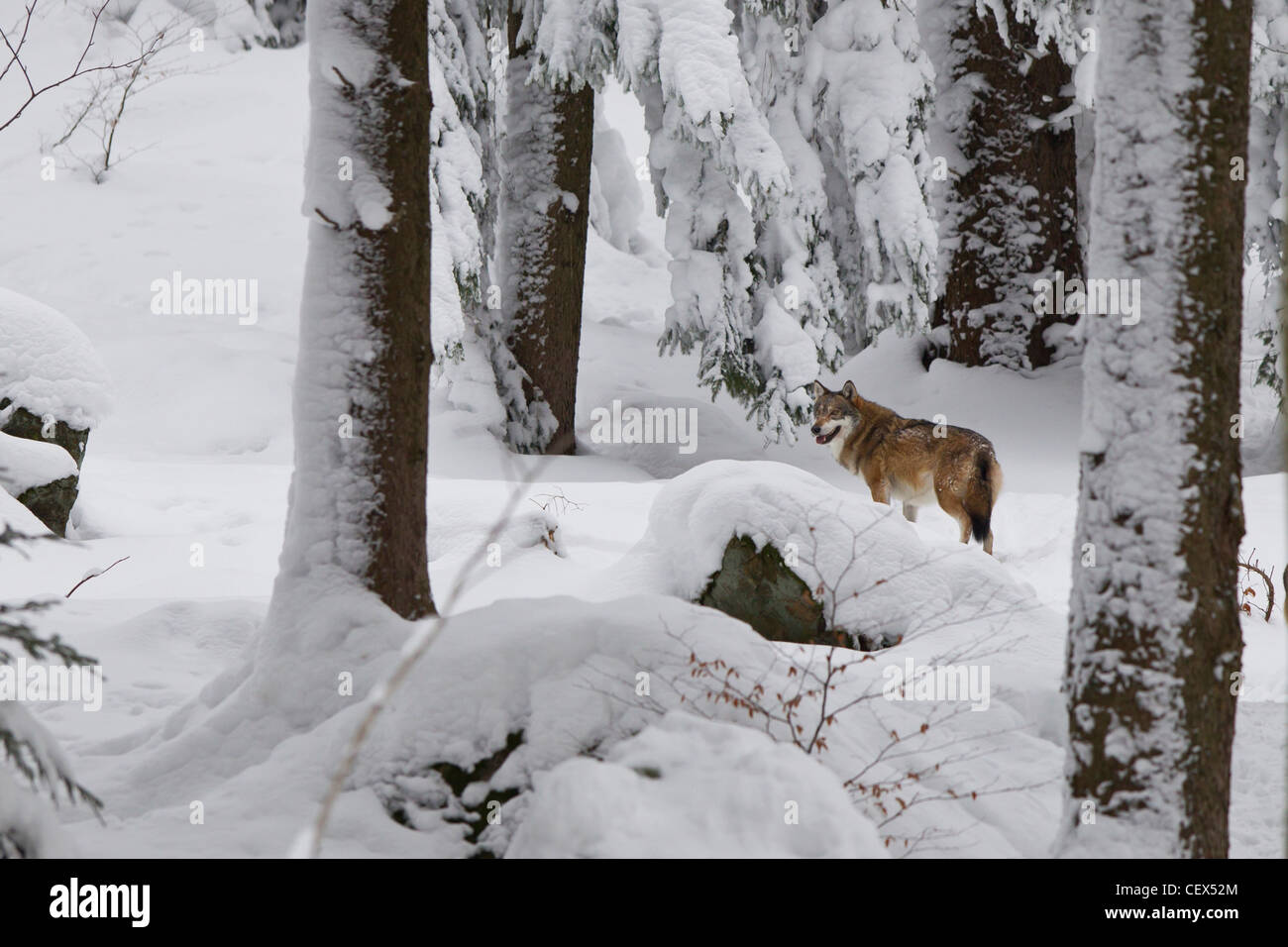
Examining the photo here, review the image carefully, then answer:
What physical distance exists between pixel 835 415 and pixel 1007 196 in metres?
4.34

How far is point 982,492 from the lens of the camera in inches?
308

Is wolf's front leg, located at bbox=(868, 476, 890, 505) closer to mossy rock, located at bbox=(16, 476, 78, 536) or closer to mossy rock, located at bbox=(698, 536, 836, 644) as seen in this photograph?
mossy rock, located at bbox=(698, 536, 836, 644)

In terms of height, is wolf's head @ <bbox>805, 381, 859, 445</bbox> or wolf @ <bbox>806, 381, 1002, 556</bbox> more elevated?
wolf's head @ <bbox>805, 381, 859, 445</bbox>

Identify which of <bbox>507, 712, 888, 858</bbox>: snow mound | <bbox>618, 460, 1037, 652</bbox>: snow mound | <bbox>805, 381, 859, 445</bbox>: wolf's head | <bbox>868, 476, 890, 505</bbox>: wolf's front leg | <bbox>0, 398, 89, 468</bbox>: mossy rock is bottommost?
<bbox>507, 712, 888, 858</bbox>: snow mound

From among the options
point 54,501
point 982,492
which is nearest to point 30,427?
point 54,501

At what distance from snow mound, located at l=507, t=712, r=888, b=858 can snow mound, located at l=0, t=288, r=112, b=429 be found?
805 cm

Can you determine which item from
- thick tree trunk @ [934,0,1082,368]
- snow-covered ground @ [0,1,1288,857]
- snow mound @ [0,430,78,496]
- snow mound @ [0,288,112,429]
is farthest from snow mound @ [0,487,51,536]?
thick tree trunk @ [934,0,1082,368]

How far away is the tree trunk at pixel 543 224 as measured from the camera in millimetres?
11078

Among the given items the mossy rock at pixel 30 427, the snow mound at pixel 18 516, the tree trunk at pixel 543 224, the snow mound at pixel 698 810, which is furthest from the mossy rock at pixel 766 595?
the mossy rock at pixel 30 427

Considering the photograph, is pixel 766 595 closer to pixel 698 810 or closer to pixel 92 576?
pixel 698 810

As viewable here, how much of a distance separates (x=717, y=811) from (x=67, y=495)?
7699 mm

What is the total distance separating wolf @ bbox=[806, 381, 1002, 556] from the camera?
7871 millimetres

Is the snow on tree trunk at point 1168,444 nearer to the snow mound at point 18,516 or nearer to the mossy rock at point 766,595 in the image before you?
the mossy rock at point 766,595

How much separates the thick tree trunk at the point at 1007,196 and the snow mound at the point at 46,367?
8.47 metres
